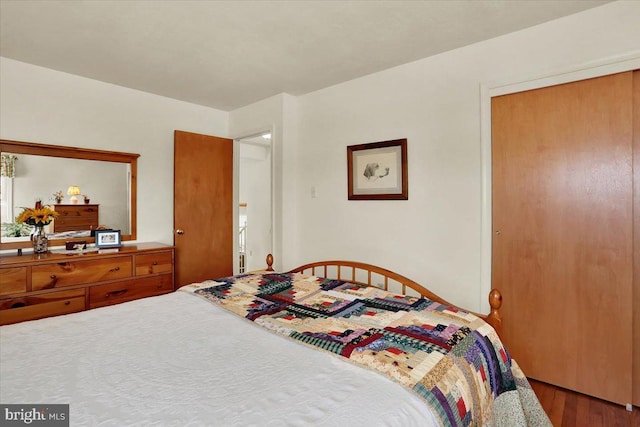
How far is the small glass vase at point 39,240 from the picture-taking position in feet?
9.00

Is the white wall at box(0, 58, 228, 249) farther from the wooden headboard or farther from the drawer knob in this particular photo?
the wooden headboard

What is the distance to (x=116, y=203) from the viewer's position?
328 cm

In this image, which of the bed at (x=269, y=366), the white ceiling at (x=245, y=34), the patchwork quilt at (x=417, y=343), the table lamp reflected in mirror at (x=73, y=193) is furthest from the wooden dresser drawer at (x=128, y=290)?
the white ceiling at (x=245, y=34)

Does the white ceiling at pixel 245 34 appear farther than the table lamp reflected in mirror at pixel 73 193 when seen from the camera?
No

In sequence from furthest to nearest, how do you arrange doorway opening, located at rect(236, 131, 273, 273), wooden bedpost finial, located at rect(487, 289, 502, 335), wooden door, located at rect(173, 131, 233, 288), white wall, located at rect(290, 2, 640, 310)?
doorway opening, located at rect(236, 131, 273, 273)
wooden door, located at rect(173, 131, 233, 288)
white wall, located at rect(290, 2, 640, 310)
wooden bedpost finial, located at rect(487, 289, 502, 335)

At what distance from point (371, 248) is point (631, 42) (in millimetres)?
2163

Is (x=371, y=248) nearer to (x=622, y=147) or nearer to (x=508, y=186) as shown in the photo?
(x=508, y=186)

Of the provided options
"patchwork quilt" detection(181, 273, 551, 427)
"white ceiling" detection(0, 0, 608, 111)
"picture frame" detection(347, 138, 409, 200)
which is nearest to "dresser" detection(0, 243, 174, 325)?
"patchwork quilt" detection(181, 273, 551, 427)

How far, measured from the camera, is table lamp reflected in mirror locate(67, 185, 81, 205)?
3029 millimetres

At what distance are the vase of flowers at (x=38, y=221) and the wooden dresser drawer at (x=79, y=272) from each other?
39cm

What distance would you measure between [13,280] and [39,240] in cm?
50

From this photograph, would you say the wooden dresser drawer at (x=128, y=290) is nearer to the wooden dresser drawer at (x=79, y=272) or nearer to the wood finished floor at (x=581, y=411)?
the wooden dresser drawer at (x=79, y=272)

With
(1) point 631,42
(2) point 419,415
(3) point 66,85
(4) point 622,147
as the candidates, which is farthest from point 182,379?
(3) point 66,85

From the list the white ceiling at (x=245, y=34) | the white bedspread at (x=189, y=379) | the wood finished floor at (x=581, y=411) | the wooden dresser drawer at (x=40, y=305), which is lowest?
the wood finished floor at (x=581, y=411)
